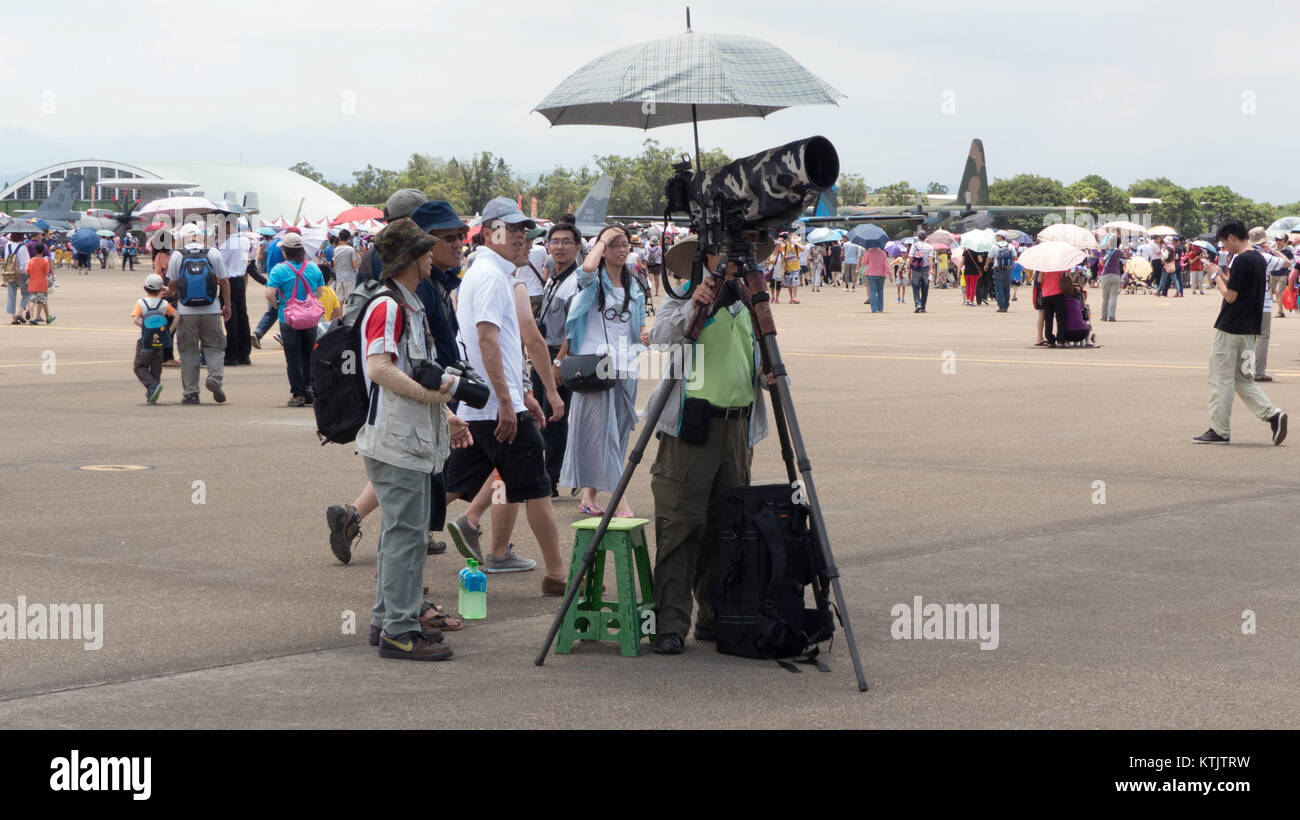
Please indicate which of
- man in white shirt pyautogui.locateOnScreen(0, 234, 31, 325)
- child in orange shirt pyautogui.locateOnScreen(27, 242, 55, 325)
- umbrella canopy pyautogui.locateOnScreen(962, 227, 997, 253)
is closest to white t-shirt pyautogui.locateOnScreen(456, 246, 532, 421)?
child in orange shirt pyautogui.locateOnScreen(27, 242, 55, 325)

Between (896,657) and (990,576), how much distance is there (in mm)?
1705

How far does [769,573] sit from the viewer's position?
20.2ft

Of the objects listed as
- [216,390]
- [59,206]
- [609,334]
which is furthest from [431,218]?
[59,206]

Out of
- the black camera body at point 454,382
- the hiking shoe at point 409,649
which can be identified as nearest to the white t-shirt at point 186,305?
the black camera body at point 454,382

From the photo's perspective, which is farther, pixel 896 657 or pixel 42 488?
pixel 42 488

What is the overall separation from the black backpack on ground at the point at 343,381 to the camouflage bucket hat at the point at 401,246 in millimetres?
102

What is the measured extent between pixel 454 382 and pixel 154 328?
437 inches

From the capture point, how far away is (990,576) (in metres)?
7.75

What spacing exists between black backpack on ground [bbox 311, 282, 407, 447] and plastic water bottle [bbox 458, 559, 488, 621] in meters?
0.91

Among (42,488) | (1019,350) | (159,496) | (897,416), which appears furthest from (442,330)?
(1019,350)

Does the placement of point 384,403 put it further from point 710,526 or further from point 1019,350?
point 1019,350

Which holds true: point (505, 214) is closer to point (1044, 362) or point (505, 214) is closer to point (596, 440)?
point (596, 440)

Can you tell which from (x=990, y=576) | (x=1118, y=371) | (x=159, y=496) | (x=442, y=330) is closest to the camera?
(x=442, y=330)
